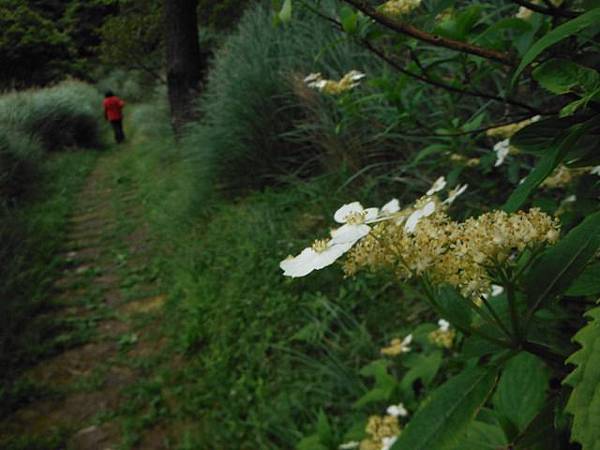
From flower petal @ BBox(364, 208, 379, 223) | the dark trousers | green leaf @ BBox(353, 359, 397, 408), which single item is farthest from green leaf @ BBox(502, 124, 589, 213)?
the dark trousers

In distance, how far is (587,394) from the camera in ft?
1.40

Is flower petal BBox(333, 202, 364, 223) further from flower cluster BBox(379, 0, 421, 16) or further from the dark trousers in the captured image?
the dark trousers

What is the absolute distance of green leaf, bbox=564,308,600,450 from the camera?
1.36 feet

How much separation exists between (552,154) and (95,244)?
5.95 m

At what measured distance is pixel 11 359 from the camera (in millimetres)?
3512

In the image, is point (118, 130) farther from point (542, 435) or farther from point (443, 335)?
point (542, 435)

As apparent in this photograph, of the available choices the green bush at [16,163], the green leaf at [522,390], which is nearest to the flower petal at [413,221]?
the green leaf at [522,390]

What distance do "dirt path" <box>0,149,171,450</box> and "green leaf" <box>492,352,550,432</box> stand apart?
2.24 metres

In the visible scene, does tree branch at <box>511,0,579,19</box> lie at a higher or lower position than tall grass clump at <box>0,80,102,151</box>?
higher

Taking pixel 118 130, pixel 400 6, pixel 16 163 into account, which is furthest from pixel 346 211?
pixel 118 130

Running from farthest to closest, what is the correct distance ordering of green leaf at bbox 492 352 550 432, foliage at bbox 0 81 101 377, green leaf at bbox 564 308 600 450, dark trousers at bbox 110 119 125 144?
dark trousers at bbox 110 119 125 144
foliage at bbox 0 81 101 377
green leaf at bbox 492 352 550 432
green leaf at bbox 564 308 600 450

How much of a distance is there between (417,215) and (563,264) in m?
0.15

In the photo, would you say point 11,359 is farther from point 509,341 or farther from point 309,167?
point 509,341

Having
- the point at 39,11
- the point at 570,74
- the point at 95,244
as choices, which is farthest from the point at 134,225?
the point at 39,11
